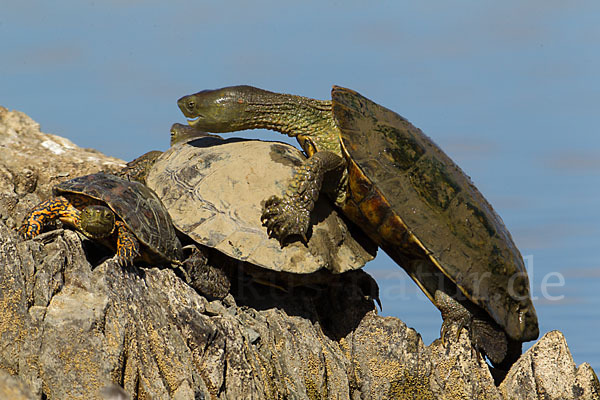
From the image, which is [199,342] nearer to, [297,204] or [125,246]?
[125,246]

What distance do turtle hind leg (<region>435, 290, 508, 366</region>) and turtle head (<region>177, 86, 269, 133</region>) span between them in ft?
10.2

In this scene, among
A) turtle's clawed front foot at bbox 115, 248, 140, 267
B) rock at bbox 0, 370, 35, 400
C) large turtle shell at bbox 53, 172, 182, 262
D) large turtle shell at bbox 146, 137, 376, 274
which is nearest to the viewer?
rock at bbox 0, 370, 35, 400

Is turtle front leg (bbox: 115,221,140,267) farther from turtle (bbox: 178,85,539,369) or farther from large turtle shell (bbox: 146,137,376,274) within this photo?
turtle (bbox: 178,85,539,369)

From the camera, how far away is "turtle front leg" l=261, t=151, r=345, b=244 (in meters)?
7.86

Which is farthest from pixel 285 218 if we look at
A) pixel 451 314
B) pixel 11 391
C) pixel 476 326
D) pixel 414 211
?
pixel 11 391

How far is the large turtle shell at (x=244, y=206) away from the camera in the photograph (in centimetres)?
782

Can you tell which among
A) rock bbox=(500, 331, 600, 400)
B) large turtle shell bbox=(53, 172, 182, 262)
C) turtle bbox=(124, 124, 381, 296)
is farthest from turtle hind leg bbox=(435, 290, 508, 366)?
large turtle shell bbox=(53, 172, 182, 262)

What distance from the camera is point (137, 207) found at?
7438 mm

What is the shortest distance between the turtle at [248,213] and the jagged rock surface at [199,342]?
0.48 meters

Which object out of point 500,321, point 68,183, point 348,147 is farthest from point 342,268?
point 68,183

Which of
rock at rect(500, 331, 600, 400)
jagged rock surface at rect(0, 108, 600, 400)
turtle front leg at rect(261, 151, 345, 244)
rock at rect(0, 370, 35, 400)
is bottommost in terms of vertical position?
rock at rect(0, 370, 35, 400)

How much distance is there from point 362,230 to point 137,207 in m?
2.63

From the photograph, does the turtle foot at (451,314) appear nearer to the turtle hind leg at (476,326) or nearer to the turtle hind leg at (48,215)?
the turtle hind leg at (476,326)

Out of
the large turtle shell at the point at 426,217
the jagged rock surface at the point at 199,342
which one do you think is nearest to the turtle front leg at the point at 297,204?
the large turtle shell at the point at 426,217
